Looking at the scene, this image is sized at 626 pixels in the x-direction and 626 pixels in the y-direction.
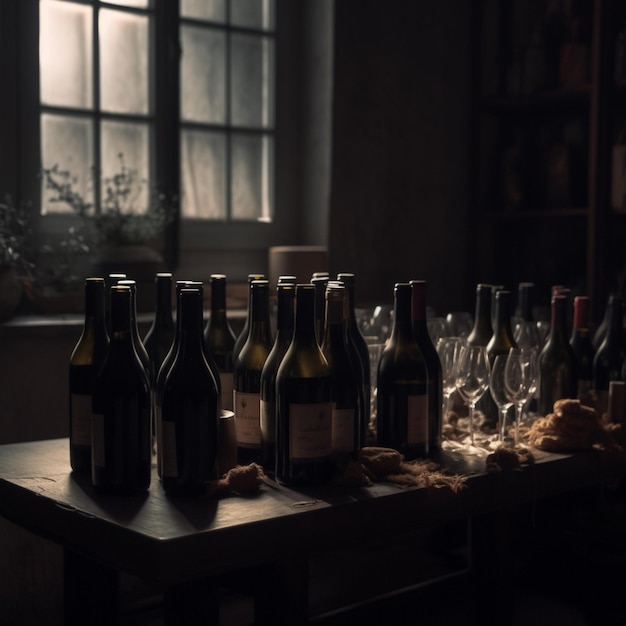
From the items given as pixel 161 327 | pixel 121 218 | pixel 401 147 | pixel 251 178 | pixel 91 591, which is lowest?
pixel 91 591

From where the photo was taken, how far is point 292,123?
3.62 metres

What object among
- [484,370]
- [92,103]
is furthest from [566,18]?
[484,370]

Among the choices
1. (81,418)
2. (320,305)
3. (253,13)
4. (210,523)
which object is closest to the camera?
(210,523)

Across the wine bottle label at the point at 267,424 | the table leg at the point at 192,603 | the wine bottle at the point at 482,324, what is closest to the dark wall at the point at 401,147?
the wine bottle at the point at 482,324

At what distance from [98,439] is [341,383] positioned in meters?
0.44

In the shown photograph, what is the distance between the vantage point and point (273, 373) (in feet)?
5.24

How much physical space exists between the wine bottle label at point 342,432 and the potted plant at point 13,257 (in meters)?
1.47

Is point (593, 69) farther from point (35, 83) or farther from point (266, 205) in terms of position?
point (35, 83)

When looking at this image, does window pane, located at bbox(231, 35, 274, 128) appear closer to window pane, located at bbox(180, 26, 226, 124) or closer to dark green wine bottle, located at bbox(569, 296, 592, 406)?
window pane, located at bbox(180, 26, 226, 124)

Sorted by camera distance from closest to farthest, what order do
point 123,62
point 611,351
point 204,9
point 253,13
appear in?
point 611,351
point 123,62
point 204,9
point 253,13

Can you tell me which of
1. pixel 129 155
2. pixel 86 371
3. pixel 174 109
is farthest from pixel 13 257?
pixel 86 371

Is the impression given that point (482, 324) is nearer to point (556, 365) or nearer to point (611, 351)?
point (556, 365)

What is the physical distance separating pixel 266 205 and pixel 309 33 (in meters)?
0.67

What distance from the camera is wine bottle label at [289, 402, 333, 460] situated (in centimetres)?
146
